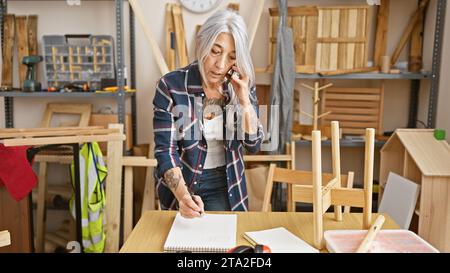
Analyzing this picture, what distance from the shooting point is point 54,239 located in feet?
8.68

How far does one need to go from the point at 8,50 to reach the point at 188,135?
1.89m

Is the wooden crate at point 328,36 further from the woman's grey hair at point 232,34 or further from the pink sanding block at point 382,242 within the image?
the pink sanding block at point 382,242

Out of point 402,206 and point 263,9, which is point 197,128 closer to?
point 402,206

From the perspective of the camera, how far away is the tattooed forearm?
1.34 metres

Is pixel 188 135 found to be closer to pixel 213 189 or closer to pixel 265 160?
pixel 213 189

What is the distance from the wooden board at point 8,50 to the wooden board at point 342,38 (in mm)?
1963

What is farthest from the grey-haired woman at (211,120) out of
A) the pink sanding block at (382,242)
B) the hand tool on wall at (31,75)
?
the hand tool on wall at (31,75)

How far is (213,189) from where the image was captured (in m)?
1.55

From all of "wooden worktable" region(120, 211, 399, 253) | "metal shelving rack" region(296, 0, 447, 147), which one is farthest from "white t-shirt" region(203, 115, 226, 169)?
"metal shelving rack" region(296, 0, 447, 147)

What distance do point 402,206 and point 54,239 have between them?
6.65 ft

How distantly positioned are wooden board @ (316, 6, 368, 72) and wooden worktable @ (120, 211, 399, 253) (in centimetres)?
151

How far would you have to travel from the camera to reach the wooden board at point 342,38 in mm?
2578

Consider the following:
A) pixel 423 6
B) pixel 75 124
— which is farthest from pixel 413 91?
pixel 75 124

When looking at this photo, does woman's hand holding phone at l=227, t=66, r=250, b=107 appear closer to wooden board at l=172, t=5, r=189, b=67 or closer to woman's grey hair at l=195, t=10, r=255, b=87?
woman's grey hair at l=195, t=10, r=255, b=87
